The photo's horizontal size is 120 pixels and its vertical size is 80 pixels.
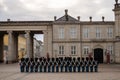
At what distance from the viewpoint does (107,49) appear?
46.5 m

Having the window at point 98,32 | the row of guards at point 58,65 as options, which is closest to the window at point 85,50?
the window at point 98,32

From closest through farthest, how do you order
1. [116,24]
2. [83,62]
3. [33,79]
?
[33,79]
[83,62]
[116,24]

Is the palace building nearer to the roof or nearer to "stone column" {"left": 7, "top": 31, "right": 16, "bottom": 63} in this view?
the roof

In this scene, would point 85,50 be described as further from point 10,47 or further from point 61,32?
point 10,47

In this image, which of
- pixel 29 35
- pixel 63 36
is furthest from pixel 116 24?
pixel 29 35

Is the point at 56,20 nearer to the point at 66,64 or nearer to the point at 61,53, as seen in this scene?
the point at 61,53

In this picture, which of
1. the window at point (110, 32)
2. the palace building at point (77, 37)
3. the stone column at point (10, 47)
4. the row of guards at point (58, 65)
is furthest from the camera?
the stone column at point (10, 47)

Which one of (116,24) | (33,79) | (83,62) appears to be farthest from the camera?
(116,24)

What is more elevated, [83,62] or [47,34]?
[47,34]

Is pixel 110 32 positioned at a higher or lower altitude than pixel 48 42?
higher

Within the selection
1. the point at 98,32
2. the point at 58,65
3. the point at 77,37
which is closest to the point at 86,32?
the point at 77,37

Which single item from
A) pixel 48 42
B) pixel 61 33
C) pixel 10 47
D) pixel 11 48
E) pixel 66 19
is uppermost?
pixel 66 19

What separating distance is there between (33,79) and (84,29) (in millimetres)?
26758

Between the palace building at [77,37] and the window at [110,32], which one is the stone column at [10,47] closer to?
the palace building at [77,37]
